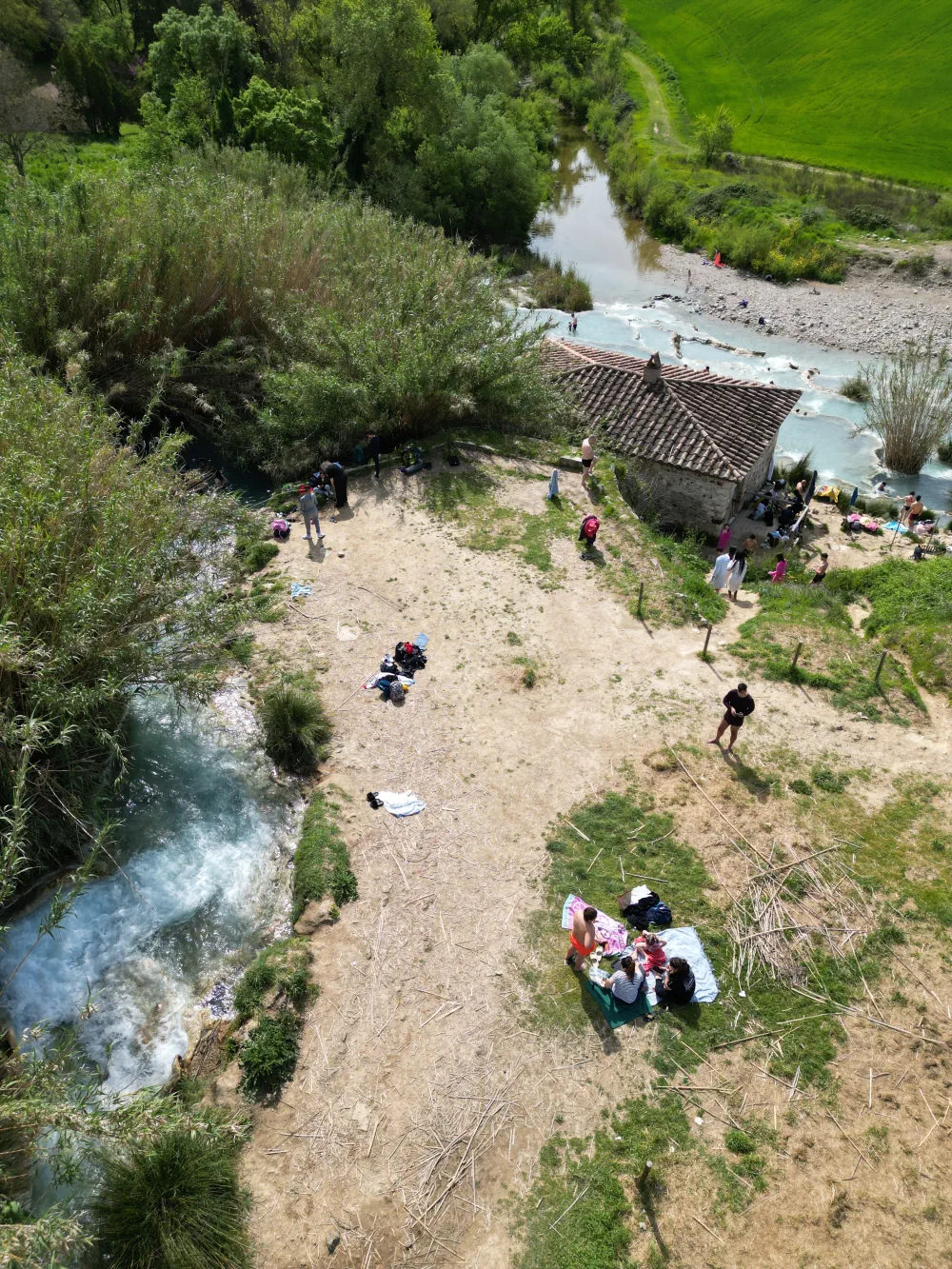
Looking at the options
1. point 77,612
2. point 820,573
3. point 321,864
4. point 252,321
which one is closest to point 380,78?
point 252,321

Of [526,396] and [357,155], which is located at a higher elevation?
[357,155]

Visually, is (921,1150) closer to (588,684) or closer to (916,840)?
(916,840)

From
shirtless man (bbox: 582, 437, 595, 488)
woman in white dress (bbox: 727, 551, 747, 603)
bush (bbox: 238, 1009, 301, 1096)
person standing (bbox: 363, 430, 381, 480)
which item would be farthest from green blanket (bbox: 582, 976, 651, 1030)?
person standing (bbox: 363, 430, 381, 480)

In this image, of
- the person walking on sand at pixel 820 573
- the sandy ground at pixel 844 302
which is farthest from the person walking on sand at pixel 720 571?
the sandy ground at pixel 844 302

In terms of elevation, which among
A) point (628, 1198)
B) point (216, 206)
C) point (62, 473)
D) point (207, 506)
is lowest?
point (628, 1198)

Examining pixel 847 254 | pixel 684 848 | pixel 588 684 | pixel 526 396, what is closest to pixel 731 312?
pixel 847 254

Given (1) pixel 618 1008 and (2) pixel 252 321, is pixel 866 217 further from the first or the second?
(1) pixel 618 1008
